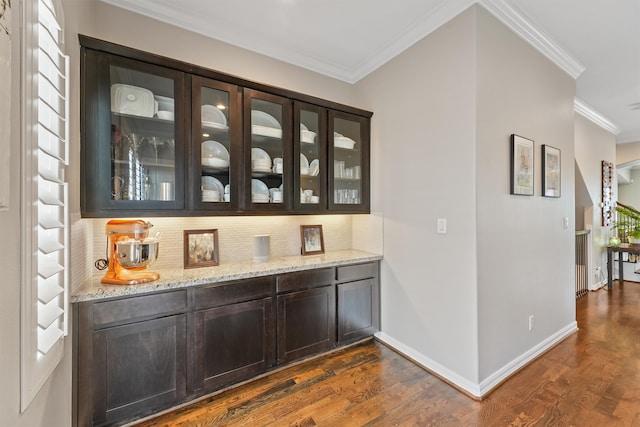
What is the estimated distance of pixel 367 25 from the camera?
2.31m

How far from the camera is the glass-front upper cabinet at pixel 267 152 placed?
7.38 feet

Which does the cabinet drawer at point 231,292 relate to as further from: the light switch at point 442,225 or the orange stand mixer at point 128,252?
the light switch at point 442,225

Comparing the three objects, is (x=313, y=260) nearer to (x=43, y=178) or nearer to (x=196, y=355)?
(x=196, y=355)

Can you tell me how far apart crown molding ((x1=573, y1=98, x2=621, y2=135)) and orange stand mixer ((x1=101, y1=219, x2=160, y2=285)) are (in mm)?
5403

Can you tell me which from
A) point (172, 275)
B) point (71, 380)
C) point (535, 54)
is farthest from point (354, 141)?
point (71, 380)

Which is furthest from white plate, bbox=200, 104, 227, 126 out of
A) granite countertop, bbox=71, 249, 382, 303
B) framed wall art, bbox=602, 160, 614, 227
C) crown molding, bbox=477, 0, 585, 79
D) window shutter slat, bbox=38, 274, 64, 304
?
framed wall art, bbox=602, 160, 614, 227

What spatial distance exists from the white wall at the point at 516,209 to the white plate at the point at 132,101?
2.37 meters

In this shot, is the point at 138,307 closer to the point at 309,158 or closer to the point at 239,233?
the point at 239,233

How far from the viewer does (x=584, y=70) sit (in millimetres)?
2963

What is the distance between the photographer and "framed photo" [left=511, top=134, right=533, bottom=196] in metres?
2.21

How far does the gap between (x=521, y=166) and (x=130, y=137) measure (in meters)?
3.03

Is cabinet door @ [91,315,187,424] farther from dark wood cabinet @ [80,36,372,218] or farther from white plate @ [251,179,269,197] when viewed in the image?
white plate @ [251,179,269,197]

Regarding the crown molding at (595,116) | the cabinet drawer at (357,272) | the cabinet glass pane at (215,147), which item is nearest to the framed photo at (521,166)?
the cabinet drawer at (357,272)

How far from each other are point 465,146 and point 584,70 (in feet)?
7.55
